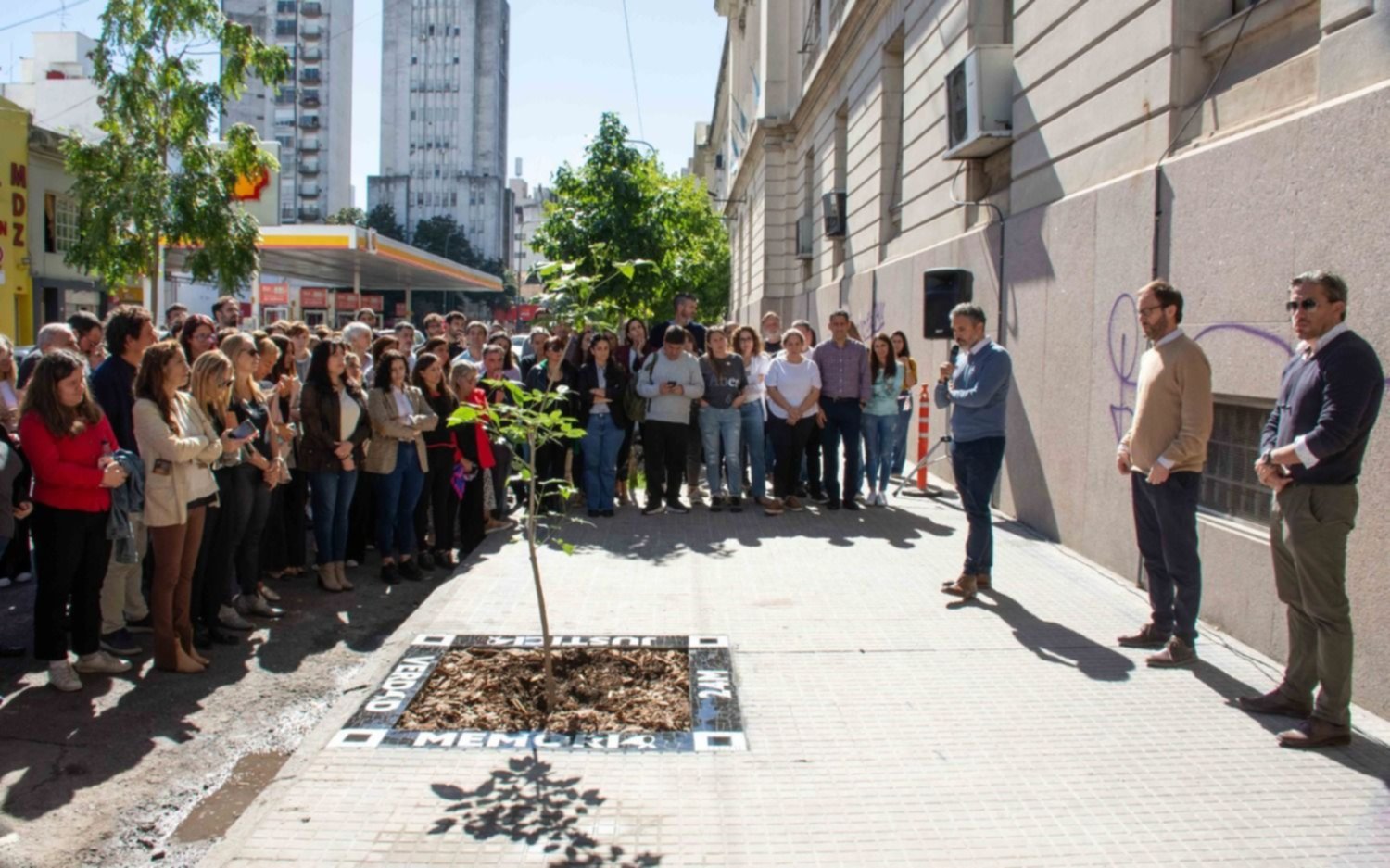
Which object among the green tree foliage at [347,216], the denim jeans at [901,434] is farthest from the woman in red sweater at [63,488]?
the green tree foliage at [347,216]

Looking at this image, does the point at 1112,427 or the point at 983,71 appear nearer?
the point at 1112,427

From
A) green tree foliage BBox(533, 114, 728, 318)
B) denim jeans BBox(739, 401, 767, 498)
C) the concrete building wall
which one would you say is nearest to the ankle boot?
denim jeans BBox(739, 401, 767, 498)

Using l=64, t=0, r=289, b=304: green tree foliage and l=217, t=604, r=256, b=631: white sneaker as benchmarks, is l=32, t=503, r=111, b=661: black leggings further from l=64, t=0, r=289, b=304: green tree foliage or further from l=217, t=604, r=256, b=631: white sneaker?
l=64, t=0, r=289, b=304: green tree foliage

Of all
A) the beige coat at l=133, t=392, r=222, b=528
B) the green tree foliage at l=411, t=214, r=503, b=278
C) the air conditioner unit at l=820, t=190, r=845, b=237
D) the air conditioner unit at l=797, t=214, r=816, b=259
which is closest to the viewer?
the beige coat at l=133, t=392, r=222, b=528

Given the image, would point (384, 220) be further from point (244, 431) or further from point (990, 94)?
point (244, 431)

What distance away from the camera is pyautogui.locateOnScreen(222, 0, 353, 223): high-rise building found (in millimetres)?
120562

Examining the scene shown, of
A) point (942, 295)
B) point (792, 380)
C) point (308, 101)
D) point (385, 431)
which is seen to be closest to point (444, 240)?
point (308, 101)

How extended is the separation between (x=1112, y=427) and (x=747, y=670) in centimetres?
389

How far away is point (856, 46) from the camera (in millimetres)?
19984

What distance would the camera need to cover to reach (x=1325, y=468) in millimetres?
4707

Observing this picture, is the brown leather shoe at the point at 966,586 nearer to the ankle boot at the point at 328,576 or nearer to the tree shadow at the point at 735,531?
the tree shadow at the point at 735,531

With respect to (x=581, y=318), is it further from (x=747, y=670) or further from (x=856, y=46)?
(x=856, y=46)

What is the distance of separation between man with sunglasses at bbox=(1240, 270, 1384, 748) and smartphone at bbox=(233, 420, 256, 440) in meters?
5.58

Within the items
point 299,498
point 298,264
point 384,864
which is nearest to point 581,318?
point 299,498
